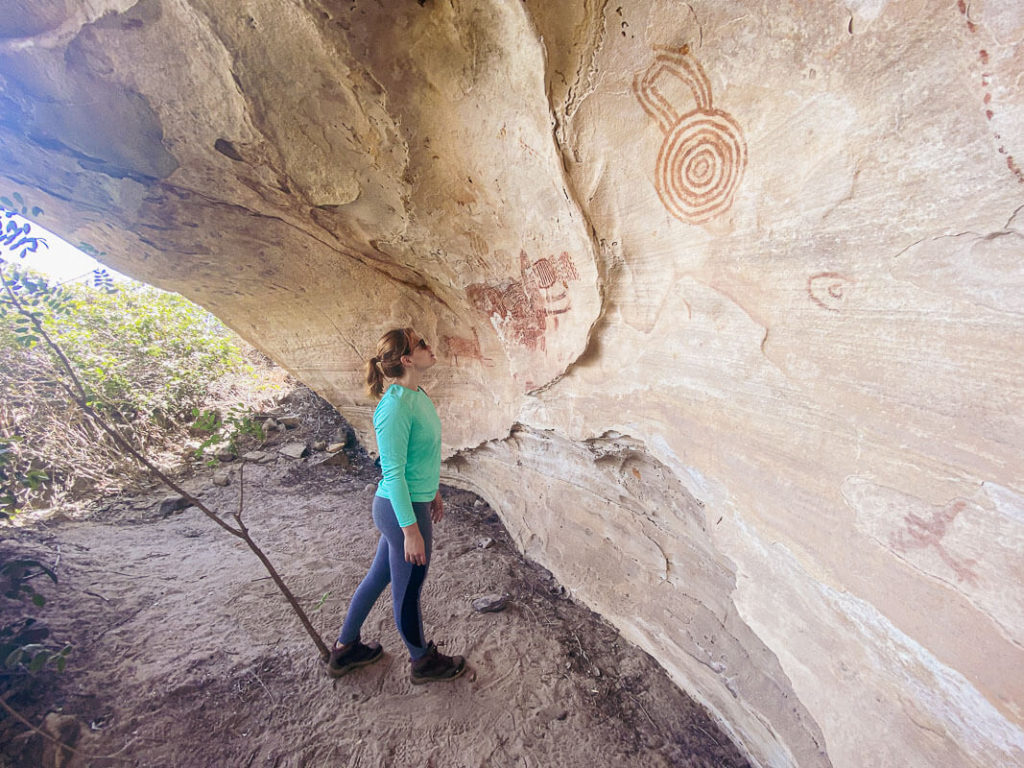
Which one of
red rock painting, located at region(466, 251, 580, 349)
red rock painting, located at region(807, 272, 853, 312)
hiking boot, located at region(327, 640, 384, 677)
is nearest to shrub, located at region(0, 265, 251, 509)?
hiking boot, located at region(327, 640, 384, 677)

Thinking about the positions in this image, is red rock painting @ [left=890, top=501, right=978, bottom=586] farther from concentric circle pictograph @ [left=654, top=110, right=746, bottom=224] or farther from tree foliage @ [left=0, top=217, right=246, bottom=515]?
tree foliage @ [left=0, top=217, right=246, bottom=515]

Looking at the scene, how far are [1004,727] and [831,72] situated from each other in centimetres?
137

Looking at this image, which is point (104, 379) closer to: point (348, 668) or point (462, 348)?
point (462, 348)

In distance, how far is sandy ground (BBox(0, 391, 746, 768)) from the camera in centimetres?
160

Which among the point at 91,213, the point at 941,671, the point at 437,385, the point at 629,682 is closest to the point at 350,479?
the point at 437,385

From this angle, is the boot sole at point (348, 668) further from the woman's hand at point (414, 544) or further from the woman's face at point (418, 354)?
the woman's face at point (418, 354)

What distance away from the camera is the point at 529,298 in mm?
2084

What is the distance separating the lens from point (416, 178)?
1.97m

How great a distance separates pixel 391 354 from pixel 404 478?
45cm

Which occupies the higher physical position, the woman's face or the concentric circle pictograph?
the concentric circle pictograph

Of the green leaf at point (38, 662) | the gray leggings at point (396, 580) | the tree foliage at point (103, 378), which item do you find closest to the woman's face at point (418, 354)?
the gray leggings at point (396, 580)

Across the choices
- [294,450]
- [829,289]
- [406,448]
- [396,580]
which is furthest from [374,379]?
[294,450]

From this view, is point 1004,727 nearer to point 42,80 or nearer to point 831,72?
point 831,72

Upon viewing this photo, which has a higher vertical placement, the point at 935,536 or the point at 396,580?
the point at 935,536
